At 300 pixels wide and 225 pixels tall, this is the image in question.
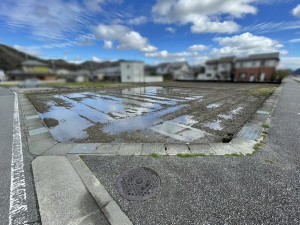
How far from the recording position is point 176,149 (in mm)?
2943

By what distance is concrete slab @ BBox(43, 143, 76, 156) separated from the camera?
9.45ft

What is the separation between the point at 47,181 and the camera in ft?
6.98

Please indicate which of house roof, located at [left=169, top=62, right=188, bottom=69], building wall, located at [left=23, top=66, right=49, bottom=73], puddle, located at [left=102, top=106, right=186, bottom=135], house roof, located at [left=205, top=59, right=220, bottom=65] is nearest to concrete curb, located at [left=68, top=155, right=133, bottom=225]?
puddle, located at [left=102, top=106, right=186, bottom=135]

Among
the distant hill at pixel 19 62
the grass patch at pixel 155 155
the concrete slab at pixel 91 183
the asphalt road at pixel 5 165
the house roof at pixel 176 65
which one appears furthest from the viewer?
the house roof at pixel 176 65

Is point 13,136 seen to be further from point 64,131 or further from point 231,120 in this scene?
point 231,120

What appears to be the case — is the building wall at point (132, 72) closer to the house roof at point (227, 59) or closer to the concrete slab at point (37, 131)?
the house roof at point (227, 59)

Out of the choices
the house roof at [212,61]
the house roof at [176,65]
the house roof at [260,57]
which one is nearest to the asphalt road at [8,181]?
the house roof at [260,57]

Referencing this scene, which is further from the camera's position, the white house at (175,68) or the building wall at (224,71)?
the white house at (175,68)

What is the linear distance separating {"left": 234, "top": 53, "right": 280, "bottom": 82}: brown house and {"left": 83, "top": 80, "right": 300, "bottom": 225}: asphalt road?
25.9 metres

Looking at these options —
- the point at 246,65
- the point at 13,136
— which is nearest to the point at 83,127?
the point at 13,136

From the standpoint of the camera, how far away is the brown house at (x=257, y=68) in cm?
2445

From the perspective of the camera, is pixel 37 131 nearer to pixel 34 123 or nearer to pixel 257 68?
pixel 34 123

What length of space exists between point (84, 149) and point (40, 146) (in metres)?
0.97

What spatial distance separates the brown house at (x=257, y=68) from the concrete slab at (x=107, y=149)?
2671 cm
